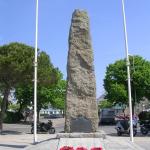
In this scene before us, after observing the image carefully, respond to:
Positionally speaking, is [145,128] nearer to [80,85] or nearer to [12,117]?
[80,85]

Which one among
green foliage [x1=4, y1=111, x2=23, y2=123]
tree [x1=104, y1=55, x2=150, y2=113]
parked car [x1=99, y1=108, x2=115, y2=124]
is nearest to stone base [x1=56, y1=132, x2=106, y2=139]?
parked car [x1=99, y1=108, x2=115, y2=124]

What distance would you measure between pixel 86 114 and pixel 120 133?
1646cm

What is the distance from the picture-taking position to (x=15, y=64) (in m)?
35.7

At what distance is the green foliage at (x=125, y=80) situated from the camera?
73688 millimetres

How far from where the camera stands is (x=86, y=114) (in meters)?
20.4

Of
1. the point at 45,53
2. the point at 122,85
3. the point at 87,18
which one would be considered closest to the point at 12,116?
the point at 122,85

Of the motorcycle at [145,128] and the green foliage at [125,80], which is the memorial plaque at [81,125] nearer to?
the motorcycle at [145,128]

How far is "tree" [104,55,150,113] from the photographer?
242 ft

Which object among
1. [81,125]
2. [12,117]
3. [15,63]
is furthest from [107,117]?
[81,125]

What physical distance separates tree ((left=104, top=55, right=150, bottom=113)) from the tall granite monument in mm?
51292

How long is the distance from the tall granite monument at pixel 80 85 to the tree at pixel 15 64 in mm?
15327

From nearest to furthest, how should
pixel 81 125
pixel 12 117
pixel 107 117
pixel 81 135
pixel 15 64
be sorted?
pixel 81 135 → pixel 81 125 → pixel 15 64 → pixel 107 117 → pixel 12 117

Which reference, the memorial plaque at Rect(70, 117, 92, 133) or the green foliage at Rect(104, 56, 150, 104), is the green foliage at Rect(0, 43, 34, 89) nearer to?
the memorial plaque at Rect(70, 117, 92, 133)

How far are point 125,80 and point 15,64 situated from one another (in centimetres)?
4057
